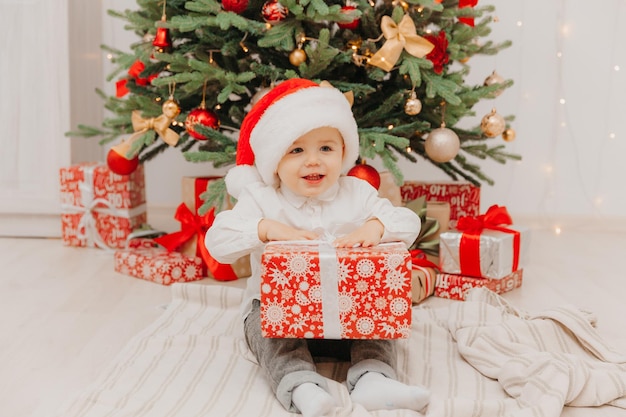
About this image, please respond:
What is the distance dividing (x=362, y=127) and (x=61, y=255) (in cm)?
106

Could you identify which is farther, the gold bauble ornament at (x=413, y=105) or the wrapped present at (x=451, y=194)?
the wrapped present at (x=451, y=194)

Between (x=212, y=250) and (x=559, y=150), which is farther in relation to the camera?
(x=559, y=150)

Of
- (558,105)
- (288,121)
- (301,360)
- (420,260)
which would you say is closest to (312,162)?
(288,121)

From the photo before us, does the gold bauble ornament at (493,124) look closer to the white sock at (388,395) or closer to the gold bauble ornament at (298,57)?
the gold bauble ornament at (298,57)

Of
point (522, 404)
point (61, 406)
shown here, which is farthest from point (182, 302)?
point (522, 404)

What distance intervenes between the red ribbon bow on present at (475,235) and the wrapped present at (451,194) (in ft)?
0.80

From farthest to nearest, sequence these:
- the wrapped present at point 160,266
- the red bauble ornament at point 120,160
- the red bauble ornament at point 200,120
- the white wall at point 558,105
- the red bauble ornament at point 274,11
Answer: the white wall at point 558,105 → the red bauble ornament at point 120,160 → the wrapped present at point 160,266 → the red bauble ornament at point 200,120 → the red bauble ornament at point 274,11

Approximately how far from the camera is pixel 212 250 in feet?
4.05

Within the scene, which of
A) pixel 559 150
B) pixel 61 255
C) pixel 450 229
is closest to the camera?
pixel 450 229

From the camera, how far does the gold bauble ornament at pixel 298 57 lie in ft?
5.44

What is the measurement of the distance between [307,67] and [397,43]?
232 mm

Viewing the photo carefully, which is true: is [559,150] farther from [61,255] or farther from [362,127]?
[61,255]

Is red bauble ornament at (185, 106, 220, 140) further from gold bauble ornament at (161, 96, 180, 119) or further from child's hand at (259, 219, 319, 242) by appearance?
child's hand at (259, 219, 319, 242)

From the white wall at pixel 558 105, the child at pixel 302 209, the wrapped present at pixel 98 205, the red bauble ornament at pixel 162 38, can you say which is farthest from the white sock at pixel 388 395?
the white wall at pixel 558 105
